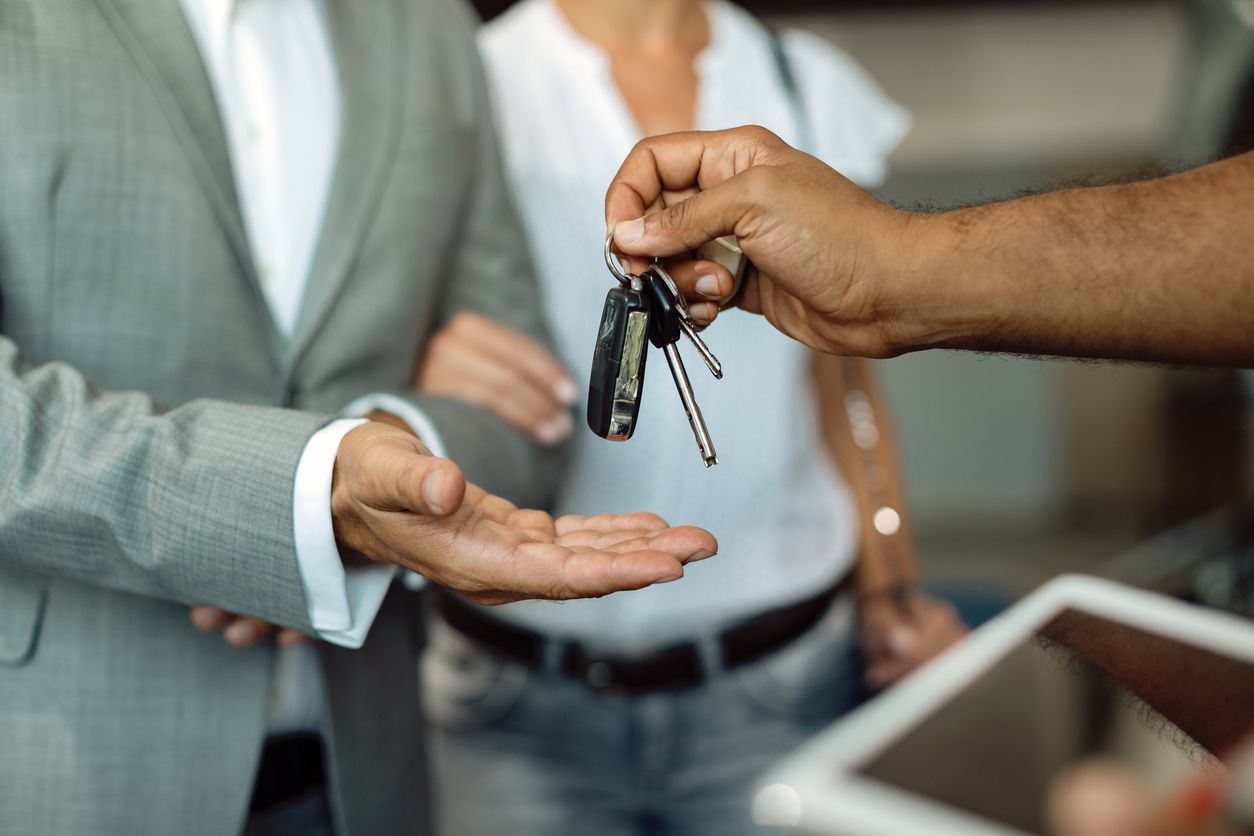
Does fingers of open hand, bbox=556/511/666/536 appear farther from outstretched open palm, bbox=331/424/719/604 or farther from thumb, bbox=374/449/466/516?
thumb, bbox=374/449/466/516

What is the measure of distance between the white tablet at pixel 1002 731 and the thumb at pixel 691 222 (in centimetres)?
28

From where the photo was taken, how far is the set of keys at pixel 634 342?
62 centimetres

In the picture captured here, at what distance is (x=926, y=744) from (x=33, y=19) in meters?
0.73

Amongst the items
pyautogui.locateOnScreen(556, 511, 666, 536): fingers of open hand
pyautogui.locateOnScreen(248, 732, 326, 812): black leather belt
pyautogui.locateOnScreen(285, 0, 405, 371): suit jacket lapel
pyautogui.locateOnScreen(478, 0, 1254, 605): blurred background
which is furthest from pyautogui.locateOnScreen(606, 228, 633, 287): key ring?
pyautogui.locateOnScreen(478, 0, 1254, 605): blurred background

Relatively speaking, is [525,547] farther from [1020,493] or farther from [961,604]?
[1020,493]

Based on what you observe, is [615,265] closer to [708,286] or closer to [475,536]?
[708,286]

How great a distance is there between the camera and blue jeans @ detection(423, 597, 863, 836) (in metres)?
1.11

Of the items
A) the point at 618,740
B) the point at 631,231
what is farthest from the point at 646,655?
the point at 631,231

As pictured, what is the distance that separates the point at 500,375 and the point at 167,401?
28 centimetres

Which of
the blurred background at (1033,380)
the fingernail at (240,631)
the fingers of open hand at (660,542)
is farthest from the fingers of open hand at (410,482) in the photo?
the blurred background at (1033,380)

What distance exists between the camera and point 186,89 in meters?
0.75

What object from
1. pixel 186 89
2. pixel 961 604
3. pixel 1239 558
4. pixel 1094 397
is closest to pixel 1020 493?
pixel 1094 397

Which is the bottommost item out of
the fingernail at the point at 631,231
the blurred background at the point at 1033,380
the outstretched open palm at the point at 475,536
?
the blurred background at the point at 1033,380

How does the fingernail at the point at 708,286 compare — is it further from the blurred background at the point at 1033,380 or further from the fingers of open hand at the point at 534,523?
the blurred background at the point at 1033,380
